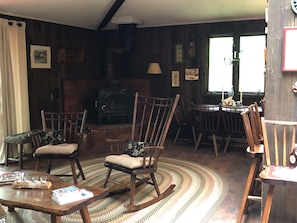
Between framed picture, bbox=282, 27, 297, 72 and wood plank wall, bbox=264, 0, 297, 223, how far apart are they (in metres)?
0.03

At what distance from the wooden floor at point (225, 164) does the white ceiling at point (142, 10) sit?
2234 millimetres

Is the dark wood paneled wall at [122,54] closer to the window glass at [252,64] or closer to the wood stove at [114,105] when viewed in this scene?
the window glass at [252,64]

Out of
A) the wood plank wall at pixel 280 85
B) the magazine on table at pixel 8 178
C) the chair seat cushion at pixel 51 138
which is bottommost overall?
the magazine on table at pixel 8 178

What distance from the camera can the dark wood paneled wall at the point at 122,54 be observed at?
5.45m

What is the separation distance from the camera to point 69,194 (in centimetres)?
230

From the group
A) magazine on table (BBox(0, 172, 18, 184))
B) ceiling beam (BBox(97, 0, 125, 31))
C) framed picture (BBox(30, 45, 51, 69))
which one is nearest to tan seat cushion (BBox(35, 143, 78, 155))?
magazine on table (BBox(0, 172, 18, 184))

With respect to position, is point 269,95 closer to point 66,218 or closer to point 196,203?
point 196,203

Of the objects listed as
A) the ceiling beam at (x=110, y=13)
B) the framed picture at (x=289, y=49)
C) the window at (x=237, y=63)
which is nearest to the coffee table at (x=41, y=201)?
the framed picture at (x=289, y=49)

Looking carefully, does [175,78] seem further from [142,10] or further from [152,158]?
[152,158]

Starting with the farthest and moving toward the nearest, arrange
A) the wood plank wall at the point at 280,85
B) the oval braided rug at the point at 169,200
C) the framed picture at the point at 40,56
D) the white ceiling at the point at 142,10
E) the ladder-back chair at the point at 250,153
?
the framed picture at the point at 40,56 < the white ceiling at the point at 142,10 < the oval braided rug at the point at 169,200 < the ladder-back chair at the point at 250,153 < the wood plank wall at the point at 280,85

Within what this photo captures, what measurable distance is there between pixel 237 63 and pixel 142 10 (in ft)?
→ 6.35

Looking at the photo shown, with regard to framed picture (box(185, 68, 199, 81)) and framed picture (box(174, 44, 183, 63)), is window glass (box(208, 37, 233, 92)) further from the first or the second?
framed picture (box(174, 44, 183, 63))

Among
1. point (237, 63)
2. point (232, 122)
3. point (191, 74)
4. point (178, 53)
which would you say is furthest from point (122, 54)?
point (232, 122)

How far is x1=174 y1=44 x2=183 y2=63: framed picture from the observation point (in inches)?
248
